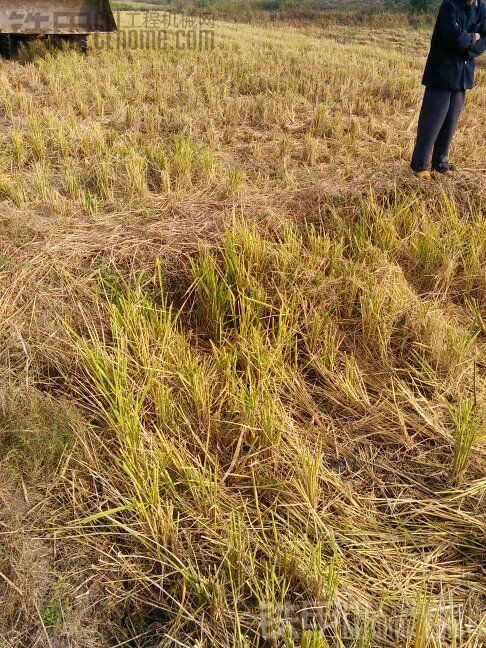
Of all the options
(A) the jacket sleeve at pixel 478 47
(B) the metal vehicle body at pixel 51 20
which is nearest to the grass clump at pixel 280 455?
(A) the jacket sleeve at pixel 478 47

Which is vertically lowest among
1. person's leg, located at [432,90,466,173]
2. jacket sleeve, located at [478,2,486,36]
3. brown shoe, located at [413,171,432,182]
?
brown shoe, located at [413,171,432,182]

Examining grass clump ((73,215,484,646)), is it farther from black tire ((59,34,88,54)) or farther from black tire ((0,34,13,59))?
black tire ((59,34,88,54))

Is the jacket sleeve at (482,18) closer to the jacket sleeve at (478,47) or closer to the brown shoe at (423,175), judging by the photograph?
the jacket sleeve at (478,47)

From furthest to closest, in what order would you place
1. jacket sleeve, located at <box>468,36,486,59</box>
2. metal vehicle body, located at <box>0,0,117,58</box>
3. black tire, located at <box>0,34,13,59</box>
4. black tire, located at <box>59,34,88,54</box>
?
black tire, located at <box>59,34,88,54</box> → black tire, located at <box>0,34,13,59</box> → metal vehicle body, located at <box>0,0,117,58</box> → jacket sleeve, located at <box>468,36,486,59</box>

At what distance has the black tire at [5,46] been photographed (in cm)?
771

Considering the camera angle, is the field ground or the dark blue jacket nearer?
the field ground

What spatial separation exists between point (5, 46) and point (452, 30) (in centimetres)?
707

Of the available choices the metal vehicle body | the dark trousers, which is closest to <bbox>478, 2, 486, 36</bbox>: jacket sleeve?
the dark trousers

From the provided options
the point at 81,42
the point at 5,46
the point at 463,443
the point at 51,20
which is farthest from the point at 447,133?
the point at 5,46

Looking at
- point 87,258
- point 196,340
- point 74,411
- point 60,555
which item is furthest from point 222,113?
point 60,555

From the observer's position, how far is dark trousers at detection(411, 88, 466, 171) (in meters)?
3.79

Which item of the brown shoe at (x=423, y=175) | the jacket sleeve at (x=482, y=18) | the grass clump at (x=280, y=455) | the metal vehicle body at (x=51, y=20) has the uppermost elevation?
the jacket sleeve at (x=482, y=18)

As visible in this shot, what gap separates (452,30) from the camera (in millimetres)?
3439

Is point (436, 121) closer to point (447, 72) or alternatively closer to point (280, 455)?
point (447, 72)
